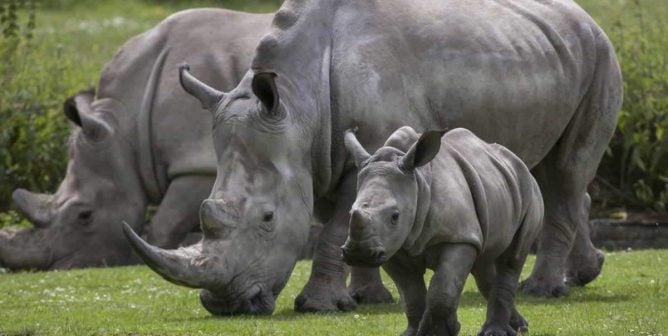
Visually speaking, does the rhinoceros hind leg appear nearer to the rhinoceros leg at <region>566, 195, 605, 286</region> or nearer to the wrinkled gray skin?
the rhinoceros leg at <region>566, 195, 605, 286</region>

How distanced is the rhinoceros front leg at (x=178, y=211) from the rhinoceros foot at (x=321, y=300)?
323cm

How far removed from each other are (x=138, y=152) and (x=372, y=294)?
3.48 meters

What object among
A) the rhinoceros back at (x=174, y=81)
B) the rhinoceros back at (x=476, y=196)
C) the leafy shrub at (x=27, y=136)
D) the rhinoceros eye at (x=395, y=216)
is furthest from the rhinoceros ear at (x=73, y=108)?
the rhinoceros eye at (x=395, y=216)

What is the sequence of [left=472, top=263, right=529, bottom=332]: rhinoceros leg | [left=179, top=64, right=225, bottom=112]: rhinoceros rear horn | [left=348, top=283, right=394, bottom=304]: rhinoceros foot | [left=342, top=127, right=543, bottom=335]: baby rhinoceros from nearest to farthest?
[left=342, top=127, right=543, bottom=335]: baby rhinoceros < [left=472, top=263, right=529, bottom=332]: rhinoceros leg < [left=179, top=64, right=225, bottom=112]: rhinoceros rear horn < [left=348, top=283, right=394, bottom=304]: rhinoceros foot

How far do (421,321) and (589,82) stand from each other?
4.46 meters

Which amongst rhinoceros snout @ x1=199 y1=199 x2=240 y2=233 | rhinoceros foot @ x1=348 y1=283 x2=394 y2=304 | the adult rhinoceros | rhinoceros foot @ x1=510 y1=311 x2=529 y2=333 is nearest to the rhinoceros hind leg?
rhinoceros foot @ x1=348 y1=283 x2=394 y2=304

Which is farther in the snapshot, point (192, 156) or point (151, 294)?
point (192, 156)

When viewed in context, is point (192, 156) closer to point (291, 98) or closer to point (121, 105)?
point (121, 105)

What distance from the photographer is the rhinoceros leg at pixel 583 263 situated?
12383mm

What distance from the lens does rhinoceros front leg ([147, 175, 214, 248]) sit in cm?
1389

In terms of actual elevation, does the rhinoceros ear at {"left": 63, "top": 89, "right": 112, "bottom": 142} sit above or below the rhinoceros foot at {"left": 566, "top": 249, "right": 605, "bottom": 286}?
above

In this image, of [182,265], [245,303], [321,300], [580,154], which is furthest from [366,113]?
[580,154]

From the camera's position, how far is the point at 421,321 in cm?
830

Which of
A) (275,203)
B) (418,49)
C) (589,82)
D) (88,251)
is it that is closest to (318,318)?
(275,203)
